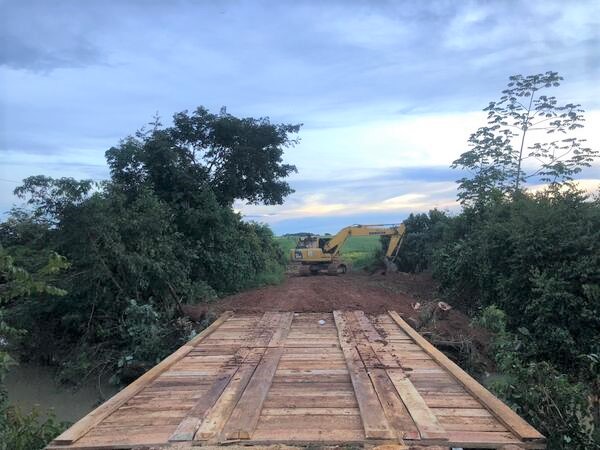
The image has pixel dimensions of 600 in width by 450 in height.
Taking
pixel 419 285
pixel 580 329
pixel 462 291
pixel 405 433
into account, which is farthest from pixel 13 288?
pixel 419 285

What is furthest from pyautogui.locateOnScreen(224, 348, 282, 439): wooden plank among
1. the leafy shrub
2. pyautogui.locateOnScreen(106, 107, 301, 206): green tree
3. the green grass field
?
the green grass field

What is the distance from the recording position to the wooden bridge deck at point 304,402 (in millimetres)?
3836

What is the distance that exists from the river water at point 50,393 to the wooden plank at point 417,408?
6.46m

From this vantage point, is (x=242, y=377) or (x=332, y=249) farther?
(x=332, y=249)

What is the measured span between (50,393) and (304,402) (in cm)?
796

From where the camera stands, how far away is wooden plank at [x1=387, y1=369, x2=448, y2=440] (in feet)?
12.6

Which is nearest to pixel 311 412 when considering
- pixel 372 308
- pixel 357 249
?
pixel 372 308

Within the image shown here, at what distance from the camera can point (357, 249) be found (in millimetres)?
37438

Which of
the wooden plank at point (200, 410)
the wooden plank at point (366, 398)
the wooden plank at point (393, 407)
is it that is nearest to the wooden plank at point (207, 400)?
the wooden plank at point (200, 410)

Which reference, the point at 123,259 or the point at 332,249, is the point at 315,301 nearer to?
the point at 123,259

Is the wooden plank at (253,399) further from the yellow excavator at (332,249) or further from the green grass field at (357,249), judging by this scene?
the green grass field at (357,249)

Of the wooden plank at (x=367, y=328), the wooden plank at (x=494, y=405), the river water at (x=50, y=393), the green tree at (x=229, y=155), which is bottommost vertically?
the river water at (x=50, y=393)

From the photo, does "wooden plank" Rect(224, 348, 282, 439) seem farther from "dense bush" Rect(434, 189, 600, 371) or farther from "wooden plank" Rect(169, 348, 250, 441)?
"dense bush" Rect(434, 189, 600, 371)

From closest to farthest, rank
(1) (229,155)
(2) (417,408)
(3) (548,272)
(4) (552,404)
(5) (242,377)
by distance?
1. (2) (417,408)
2. (4) (552,404)
3. (5) (242,377)
4. (3) (548,272)
5. (1) (229,155)
